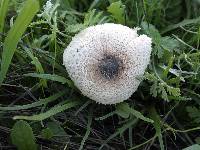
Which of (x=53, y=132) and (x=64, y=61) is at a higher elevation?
(x=64, y=61)

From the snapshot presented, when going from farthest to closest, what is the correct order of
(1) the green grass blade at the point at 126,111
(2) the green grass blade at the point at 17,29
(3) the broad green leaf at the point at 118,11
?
(3) the broad green leaf at the point at 118,11 < (1) the green grass blade at the point at 126,111 < (2) the green grass blade at the point at 17,29

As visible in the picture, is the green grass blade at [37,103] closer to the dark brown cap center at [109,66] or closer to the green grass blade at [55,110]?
the green grass blade at [55,110]

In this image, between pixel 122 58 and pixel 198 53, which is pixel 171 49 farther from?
pixel 122 58

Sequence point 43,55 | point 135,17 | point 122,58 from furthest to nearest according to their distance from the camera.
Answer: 1. point 135,17
2. point 43,55
3. point 122,58

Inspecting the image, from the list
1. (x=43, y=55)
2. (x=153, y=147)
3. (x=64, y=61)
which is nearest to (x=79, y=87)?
(x=64, y=61)

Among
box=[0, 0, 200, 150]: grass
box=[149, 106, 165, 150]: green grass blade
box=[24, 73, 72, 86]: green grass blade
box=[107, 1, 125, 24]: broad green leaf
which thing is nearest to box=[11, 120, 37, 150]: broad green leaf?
box=[0, 0, 200, 150]: grass

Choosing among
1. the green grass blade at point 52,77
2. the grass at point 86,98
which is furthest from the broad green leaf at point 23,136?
the green grass blade at point 52,77

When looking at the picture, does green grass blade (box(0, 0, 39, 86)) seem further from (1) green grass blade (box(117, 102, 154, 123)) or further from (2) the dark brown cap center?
(1) green grass blade (box(117, 102, 154, 123))
